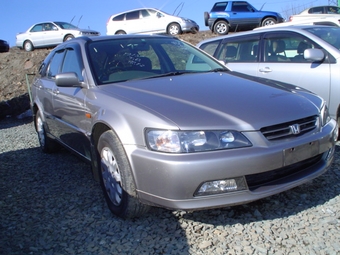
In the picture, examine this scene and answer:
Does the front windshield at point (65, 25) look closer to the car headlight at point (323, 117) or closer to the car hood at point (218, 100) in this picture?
the car hood at point (218, 100)

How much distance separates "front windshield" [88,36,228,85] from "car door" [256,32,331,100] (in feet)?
5.10

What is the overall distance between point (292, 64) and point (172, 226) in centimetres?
347

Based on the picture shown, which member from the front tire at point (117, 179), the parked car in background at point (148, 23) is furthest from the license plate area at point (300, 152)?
the parked car in background at point (148, 23)

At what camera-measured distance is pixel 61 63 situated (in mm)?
4598

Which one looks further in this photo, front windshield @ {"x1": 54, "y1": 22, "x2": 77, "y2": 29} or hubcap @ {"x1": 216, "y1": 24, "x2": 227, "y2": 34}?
front windshield @ {"x1": 54, "y1": 22, "x2": 77, "y2": 29}

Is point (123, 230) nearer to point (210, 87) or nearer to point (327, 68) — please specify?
point (210, 87)

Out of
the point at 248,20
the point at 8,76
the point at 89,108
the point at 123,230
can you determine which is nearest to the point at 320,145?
the point at 123,230

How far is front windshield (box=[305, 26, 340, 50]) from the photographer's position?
5126mm

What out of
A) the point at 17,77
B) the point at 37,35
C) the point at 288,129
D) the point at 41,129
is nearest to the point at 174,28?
the point at 37,35

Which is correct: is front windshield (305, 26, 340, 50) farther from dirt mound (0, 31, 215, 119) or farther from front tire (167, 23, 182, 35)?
front tire (167, 23, 182, 35)

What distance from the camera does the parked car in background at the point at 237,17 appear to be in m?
16.5

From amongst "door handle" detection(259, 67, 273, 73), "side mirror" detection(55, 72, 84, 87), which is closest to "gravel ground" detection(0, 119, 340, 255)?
"side mirror" detection(55, 72, 84, 87)

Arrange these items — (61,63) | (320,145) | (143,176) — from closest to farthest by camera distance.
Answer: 1. (143,176)
2. (320,145)
3. (61,63)

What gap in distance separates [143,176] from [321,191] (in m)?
1.74
